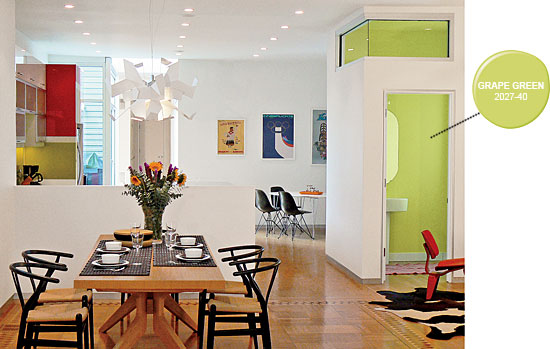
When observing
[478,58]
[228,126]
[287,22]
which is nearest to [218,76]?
[228,126]

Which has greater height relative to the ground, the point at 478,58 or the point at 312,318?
the point at 478,58

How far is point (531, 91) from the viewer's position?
6.03ft

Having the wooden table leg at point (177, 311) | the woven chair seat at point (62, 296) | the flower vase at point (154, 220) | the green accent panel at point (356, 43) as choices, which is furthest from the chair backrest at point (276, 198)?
the woven chair seat at point (62, 296)

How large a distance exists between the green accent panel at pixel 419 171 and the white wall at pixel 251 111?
12.4 ft

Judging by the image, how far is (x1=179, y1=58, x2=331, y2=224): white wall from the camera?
39.9 ft

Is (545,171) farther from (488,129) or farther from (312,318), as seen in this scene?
(312,318)

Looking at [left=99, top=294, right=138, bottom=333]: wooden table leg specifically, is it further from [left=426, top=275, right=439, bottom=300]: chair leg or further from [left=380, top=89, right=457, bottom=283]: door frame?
[left=380, top=89, right=457, bottom=283]: door frame

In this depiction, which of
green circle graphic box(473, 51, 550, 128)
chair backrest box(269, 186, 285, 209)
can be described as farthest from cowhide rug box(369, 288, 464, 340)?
chair backrest box(269, 186, 285, 209)

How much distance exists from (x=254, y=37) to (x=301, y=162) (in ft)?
Result: 11.8

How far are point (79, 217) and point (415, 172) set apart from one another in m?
4.41

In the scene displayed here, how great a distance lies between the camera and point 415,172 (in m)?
8.74

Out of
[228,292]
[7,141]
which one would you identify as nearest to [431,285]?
[228,292]

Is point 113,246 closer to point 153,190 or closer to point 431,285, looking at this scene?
point 153,190

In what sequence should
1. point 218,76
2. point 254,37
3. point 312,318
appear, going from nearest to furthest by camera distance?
point 312,318
point 254,37
point 218,76
